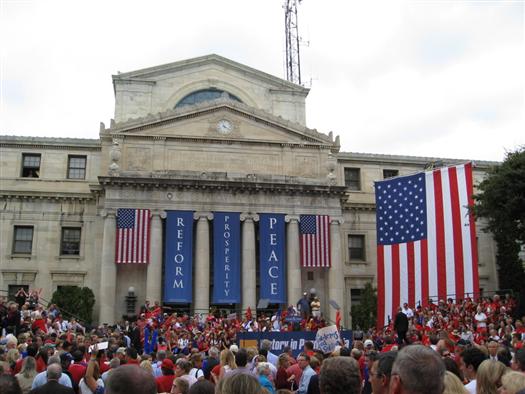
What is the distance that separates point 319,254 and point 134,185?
1312 centimetres

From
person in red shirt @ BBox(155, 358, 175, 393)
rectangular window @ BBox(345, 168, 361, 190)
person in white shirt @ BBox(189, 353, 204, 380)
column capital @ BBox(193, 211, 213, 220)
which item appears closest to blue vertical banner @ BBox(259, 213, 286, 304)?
column capital @ BBox(193, 211, 213, 220)

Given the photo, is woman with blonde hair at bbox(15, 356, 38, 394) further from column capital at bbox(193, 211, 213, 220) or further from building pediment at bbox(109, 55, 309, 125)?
building pediment at bbox(109, 55, 309, 125)

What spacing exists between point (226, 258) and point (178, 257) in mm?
3103

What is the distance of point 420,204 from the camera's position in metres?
36.0

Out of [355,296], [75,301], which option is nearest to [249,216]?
[355,296]

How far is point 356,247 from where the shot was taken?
46812mm

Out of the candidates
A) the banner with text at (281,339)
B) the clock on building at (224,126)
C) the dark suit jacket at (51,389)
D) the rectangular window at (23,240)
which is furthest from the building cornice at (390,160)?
the dark suit jacket at (51,389)

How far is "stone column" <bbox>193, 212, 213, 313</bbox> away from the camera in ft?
127

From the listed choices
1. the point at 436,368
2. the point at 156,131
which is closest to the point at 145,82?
the point at 156,131

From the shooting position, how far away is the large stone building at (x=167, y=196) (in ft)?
130

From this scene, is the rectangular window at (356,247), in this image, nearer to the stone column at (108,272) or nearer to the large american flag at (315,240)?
the large american flag at (315,240)

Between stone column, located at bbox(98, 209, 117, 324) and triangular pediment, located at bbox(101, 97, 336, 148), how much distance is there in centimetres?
638

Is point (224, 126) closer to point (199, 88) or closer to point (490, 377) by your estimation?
point (199, 88)

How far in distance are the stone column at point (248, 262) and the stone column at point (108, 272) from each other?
828 cm
